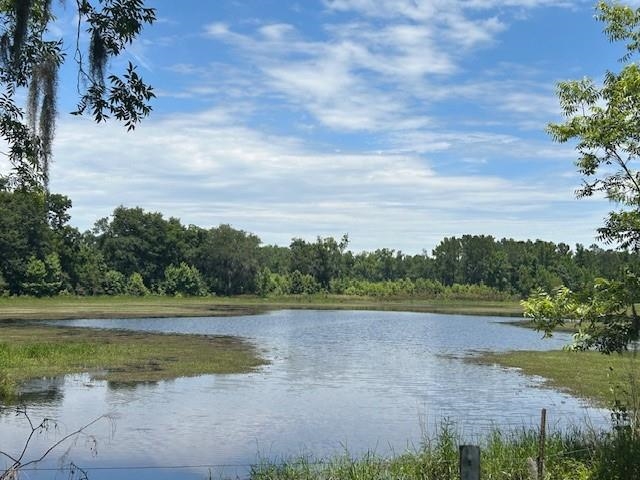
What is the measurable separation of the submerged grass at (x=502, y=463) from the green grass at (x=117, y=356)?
12814mm

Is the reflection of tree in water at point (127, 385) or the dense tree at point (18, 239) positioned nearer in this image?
the reflection of tree in water at point (127, 385)

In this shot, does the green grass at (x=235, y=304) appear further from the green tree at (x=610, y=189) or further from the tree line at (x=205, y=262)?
the green tree at (x=610, y=189)

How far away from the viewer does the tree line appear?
324 ft

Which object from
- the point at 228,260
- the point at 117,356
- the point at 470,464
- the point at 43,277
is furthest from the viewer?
the point at 228,260

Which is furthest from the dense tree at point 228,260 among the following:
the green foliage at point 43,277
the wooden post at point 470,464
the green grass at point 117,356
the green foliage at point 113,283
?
the wooden post at point 470,464

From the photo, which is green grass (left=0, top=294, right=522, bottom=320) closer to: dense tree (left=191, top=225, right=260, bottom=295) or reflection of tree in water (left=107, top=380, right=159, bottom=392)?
dense tree (left=191, top=225, right=260, bottom=295)

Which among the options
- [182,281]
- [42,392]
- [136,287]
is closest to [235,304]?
[182,281]

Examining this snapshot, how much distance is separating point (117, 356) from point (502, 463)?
2434 centimetres

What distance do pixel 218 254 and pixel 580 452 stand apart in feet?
378

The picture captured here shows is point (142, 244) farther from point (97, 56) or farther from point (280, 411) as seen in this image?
point (97, 56)

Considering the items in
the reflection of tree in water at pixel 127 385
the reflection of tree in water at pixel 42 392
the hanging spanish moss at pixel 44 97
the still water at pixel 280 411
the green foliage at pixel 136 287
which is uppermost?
the hanging spanish moss at pixel 44 97

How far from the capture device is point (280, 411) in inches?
819

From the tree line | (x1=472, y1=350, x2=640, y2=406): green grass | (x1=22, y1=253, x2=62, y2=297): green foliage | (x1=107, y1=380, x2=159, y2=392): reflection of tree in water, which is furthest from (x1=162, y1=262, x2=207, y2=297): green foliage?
(x1=107, y1=380, x2=159, y2=392): reflection of tree in water

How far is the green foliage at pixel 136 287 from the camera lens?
4579 inches
